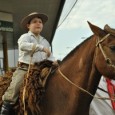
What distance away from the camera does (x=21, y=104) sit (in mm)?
5250

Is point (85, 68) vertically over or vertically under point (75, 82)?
over

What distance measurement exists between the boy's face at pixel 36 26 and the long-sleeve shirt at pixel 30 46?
3.0 inches

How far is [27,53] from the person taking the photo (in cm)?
559

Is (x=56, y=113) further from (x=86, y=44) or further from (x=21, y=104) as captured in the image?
(x=86, y=44)

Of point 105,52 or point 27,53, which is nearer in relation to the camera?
point 105,52

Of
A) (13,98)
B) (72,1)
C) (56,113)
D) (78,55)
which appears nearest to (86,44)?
(78,55)

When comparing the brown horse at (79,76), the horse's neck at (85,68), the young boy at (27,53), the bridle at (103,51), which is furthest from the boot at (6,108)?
the bridle at (103,51)

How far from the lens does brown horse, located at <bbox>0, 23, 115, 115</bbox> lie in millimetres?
4562

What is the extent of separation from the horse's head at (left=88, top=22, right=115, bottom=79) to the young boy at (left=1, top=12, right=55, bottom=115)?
100 centimetres

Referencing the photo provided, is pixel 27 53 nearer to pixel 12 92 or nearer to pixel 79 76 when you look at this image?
pixel 12 92

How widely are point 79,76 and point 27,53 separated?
1052mm

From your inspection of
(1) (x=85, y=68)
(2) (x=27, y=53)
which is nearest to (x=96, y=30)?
(1) (x=85, y=68)

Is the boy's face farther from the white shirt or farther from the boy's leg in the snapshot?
the white shirt

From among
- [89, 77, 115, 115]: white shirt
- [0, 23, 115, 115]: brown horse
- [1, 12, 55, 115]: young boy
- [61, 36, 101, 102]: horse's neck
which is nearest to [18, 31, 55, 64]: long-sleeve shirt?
[1, 12, 55, 115]: young boy
